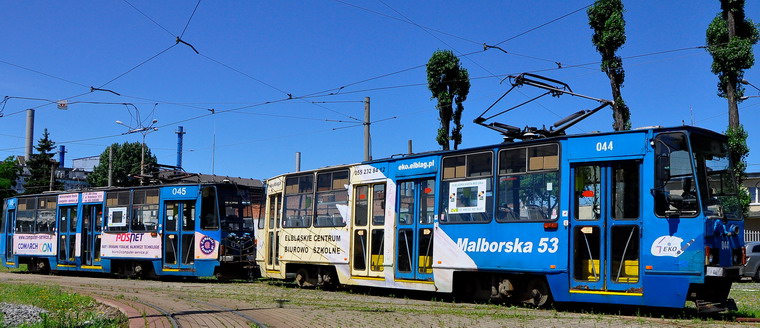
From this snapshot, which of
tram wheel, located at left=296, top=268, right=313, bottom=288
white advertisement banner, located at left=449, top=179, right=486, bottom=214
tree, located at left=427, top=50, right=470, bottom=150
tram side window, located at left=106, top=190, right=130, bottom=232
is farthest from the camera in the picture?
tree, located at left=427, top=50, right=470, bottom=150

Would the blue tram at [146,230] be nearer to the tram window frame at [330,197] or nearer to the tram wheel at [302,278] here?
the tram wheel at [302,278]

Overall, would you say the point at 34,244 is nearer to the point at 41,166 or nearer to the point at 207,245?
the point at 207,245

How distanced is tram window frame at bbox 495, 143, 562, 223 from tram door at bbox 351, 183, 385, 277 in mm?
3621

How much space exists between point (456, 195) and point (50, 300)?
27.7ft

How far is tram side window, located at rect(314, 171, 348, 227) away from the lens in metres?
17.9

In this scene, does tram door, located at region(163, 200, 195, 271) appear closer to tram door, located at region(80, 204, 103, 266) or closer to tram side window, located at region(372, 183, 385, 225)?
tram door, located at region(80, 204, 103, 266)

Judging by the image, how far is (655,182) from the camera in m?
11.7

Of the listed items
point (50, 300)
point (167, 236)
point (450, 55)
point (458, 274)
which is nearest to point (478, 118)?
point (458, 274)

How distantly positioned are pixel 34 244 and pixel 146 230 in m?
7.47

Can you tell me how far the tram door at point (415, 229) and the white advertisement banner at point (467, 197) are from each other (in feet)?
1.93

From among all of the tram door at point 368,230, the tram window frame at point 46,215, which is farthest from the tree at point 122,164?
the tram door at point 368,230

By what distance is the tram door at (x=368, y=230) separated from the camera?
659 inches

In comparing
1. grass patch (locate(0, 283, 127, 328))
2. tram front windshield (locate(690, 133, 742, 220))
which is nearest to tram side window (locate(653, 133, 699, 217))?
tram front windshield (locate(690, 133, 742, 220))

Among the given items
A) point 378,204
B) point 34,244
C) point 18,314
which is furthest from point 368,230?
point 34,244
